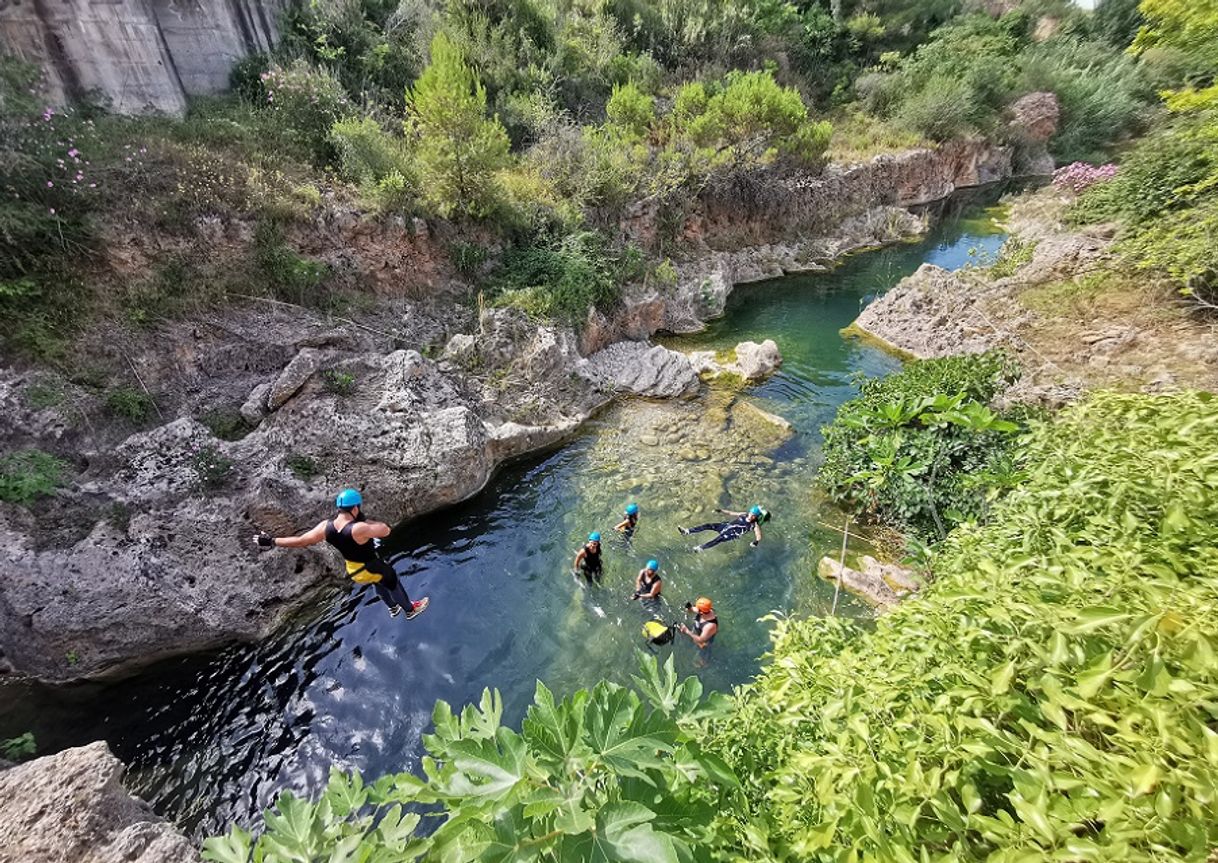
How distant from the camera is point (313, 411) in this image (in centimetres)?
877

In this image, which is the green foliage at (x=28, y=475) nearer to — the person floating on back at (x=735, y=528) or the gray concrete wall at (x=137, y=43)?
the gray concrete wall at (x=137, y=43)

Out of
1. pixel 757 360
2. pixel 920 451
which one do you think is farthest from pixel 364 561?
pixel 757 360

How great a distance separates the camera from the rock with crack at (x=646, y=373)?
1303 centimetres

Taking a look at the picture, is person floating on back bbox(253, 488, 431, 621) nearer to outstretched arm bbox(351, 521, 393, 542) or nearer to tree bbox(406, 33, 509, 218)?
outstretched arm bbox(351, 521, 393, 542)

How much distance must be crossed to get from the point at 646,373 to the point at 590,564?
6.47 metres

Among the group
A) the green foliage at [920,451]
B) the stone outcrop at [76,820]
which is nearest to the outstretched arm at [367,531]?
the stone outcrop at [76,820]

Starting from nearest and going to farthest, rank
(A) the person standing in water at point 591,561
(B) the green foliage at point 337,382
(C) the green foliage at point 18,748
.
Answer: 1. (C) the green foliage at point 18,748
2. (A) the person standing in water at point 591,561
3. (B) the green foliage at point 337,382

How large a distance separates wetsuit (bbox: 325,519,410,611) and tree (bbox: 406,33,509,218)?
9799 mm

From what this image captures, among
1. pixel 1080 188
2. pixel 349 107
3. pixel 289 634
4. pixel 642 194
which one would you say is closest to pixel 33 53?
pixel 349 107

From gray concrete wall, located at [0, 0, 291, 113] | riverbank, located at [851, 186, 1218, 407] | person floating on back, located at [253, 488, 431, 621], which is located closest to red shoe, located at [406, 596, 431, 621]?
person floating on back, located at [253, 488, 431, 621]

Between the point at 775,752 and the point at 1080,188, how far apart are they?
2762cm

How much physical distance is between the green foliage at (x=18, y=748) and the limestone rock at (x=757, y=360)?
13.7 m

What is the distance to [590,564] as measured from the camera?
812 cm

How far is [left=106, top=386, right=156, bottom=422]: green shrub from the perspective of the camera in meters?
8.13
